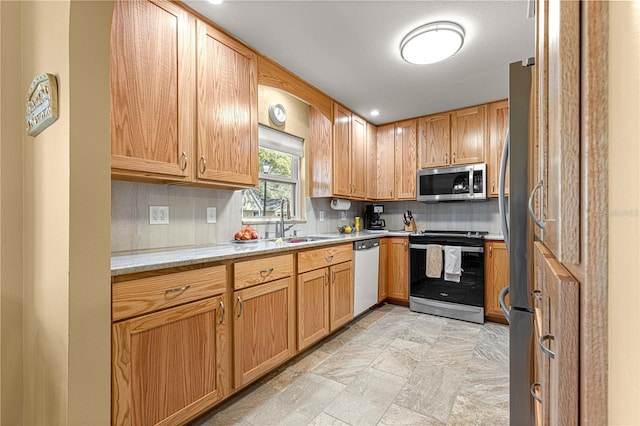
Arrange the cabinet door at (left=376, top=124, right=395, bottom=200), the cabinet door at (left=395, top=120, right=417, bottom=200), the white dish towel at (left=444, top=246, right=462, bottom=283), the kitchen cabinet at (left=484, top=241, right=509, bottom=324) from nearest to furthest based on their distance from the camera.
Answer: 1. the kitchen cabinet at (left=484, top=241, right=509, bottom=324)
2. the white dish towel at (left=444, top=246, right=462, bottom=283)
3. the cabinet door at (left=395, top=120, right=417, bottom=200)
4. the cabinet door at (left=376, top=124, right=395, bottom=200)

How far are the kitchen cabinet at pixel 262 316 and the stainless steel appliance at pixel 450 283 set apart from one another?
6.19 feet

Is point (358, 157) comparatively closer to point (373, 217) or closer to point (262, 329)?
point (373, 217)

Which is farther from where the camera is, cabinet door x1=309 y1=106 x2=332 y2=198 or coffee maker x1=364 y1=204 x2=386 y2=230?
coffee maker x1=364 y1=204 x2=386 y2=230

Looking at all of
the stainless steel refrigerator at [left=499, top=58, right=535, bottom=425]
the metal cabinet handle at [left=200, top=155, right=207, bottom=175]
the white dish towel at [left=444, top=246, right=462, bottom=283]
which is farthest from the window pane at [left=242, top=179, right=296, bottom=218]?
the stainless steel refrigerator at [left=499, top=58, right=535, bottom=425]

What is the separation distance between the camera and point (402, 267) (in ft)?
12.2

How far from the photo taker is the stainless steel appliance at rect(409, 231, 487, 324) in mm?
3172

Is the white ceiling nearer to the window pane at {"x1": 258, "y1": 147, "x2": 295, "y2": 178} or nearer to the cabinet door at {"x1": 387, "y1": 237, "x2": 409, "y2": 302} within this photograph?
the window pane at {"x1": 258, "y1": 147, "x2": 295, "y2": 178}

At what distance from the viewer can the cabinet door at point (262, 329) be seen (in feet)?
5.91
